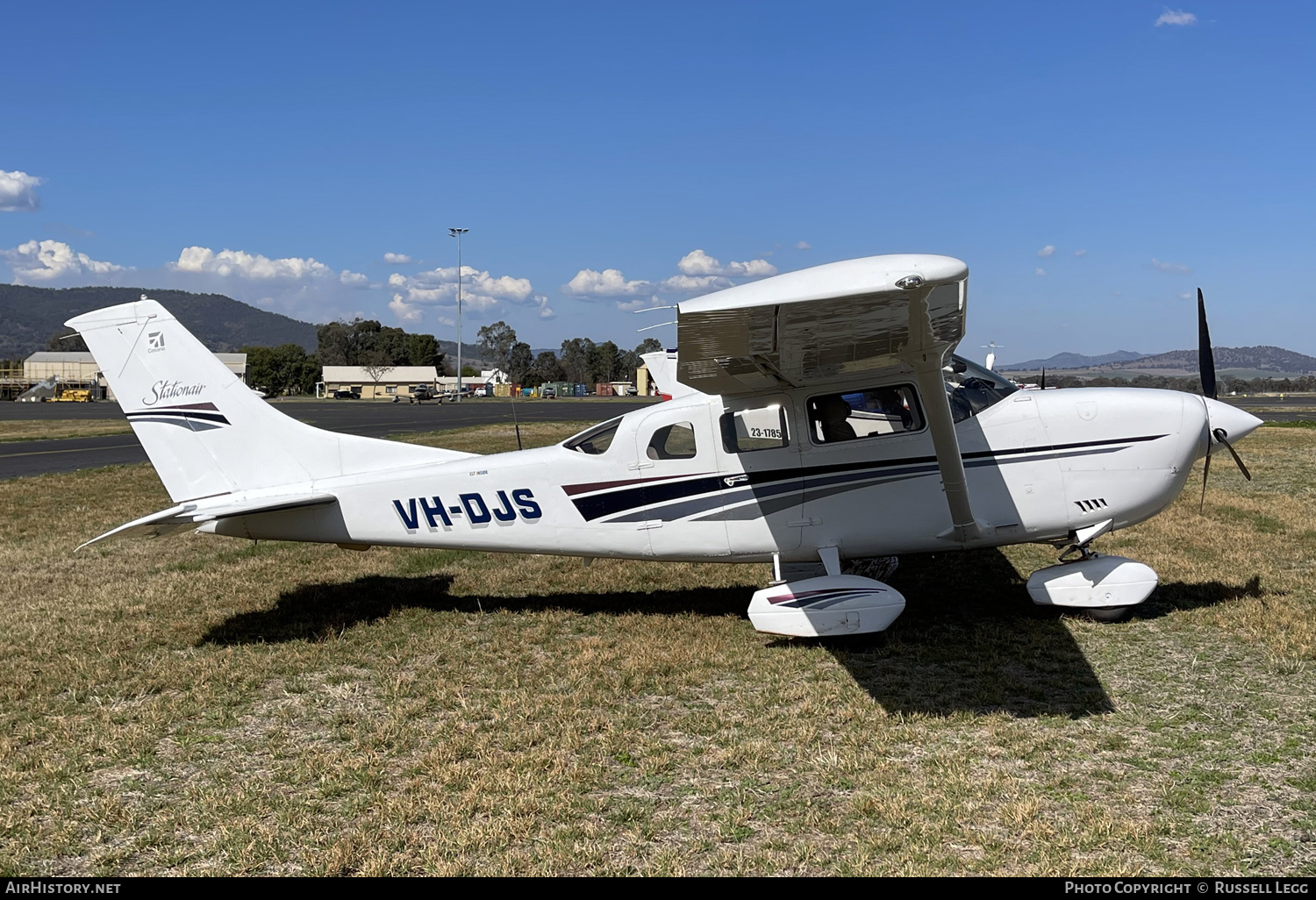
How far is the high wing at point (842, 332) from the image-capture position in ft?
13.8

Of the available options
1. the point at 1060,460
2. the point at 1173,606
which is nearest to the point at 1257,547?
the point at 1173,606

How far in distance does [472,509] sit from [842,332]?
3417 mm

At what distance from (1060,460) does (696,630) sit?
10.4ft

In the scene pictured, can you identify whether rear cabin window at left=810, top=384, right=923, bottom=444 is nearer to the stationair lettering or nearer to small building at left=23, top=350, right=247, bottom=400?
the stationair lettering

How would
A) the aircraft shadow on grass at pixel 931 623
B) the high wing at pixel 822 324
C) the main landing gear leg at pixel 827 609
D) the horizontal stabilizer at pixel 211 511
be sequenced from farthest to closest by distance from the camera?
the horizontal stabilizer at pixel 211 511 < the main landing gear leg at pixel 827 609 < the aircraft shadow on grass at pixel 931 623 < the high wing at pixel 822 324

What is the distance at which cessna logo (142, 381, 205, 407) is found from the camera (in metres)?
7.09

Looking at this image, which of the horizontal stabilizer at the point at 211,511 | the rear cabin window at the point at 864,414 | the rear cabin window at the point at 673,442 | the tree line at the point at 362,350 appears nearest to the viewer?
the horizontal stabilizer at the point at 211,511

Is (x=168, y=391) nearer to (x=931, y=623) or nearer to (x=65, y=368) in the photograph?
(x=931, y=623)

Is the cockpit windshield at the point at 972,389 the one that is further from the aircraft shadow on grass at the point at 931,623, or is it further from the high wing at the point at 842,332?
the aircraft shadow on grass at the point at 931,623

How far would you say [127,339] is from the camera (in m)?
7.00

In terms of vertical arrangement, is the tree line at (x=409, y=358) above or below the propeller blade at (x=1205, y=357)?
above

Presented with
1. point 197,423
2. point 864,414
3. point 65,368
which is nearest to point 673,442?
point 864,414

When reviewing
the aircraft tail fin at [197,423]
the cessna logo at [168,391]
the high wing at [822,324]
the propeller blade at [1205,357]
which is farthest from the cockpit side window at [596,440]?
the propeller blade at [1205,357]

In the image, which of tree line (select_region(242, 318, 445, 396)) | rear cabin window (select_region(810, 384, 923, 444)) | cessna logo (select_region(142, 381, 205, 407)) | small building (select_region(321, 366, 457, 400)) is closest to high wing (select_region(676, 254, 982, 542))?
rear cabin window (select_region(810, 384, 923, 444))
